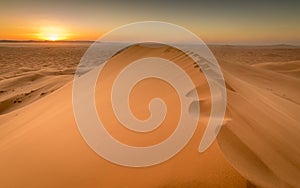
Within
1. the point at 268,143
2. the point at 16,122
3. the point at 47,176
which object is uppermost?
the point at 268,143

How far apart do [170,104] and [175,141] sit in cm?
107

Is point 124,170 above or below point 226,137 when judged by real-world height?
below

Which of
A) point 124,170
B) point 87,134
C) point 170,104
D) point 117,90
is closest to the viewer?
point 124,170

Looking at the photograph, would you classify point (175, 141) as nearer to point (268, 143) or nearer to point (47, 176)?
Answer: point (268, 143)

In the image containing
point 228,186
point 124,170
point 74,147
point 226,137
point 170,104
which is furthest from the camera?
point 170,104

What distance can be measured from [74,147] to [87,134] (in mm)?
338

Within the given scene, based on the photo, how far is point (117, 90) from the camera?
505cm

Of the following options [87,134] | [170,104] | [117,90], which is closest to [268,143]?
[170,104]

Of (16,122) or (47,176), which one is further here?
(16,122)

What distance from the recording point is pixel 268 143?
2.77 meters

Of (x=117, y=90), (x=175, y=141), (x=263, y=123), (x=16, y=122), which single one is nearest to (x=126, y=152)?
(x=175, y=141)

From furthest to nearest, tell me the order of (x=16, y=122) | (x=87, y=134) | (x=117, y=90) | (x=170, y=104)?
(x=16, y=122), (x=117, y=90), (x=170, y=104), (x=87, y=134)

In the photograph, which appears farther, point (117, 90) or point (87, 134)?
point (117, 90)

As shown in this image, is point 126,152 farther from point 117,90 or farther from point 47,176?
point 117,90
